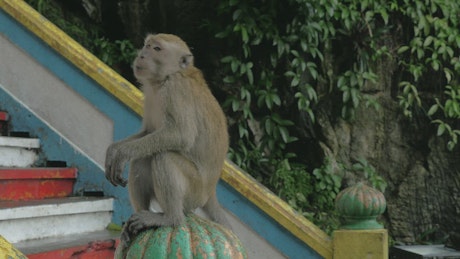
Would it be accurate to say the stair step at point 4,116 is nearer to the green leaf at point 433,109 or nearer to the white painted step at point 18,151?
the white painted step at point 18,151

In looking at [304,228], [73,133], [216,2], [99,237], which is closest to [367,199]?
[304,228]

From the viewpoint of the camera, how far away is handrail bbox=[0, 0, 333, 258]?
452 centimetres

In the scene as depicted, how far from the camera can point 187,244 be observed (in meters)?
2.29

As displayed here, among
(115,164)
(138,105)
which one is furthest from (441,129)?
(115,164)

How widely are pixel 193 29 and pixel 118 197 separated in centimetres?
213

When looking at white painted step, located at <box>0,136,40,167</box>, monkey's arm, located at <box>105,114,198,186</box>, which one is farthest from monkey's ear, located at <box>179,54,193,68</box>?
white painted step, located at <box>0,136,40,167</box>

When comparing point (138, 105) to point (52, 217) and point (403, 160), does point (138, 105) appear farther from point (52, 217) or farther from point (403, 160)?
point (403, 160)

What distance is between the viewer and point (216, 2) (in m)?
6.11

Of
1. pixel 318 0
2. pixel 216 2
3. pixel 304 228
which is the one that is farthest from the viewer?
pixel 216 2

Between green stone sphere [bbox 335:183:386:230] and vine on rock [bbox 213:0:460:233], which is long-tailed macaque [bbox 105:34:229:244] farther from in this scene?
vine on rock [bbox 213:0:460:233]

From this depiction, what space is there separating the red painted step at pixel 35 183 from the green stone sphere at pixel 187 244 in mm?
2074

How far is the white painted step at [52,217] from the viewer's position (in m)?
3.87

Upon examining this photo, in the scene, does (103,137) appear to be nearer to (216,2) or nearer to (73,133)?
(73,133)

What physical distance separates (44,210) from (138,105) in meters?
0.95
